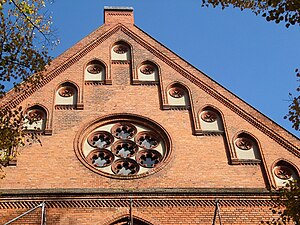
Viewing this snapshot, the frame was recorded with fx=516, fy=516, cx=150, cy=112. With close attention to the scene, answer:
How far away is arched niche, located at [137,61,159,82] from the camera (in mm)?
16812

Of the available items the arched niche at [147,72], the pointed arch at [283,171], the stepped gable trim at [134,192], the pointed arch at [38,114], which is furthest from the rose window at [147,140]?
the pointed arch at [283,171]

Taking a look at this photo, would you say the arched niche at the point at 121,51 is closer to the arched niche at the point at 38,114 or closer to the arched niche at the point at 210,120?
the arched niche at the point at 38,114

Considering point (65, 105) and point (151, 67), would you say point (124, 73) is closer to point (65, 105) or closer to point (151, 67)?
point (151, 67)

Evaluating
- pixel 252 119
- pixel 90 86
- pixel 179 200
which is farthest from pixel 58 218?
pixel 252 119

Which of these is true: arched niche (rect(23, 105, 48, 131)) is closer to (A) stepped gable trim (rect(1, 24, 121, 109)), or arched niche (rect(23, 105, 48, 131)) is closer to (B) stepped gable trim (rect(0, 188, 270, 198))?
(A) stepped gable trim (rect(1, 24, 121, 109))

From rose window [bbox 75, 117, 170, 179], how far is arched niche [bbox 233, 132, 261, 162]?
1998 millimetres

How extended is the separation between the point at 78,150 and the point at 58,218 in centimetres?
235

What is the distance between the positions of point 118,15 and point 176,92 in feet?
15.1

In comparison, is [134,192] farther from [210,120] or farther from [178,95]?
[178,95]

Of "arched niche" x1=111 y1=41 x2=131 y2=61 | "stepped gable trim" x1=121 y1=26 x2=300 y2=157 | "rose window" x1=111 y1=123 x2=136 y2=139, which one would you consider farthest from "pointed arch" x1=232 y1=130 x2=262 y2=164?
"arched niche" x1=111 y1=41 x2=131 y2=61

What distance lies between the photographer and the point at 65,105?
15.4 m

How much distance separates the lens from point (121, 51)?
17922mm

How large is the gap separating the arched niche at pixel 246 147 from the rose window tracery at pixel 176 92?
2.44 meters

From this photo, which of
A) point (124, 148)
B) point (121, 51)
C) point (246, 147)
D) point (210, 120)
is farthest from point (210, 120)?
point (121, 51)
